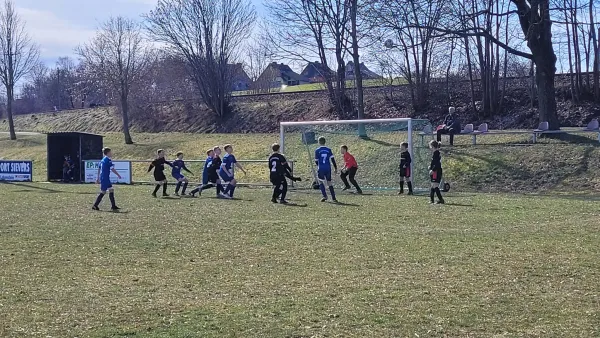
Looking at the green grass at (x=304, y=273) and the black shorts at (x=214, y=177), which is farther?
the black shorts at (x=214, y=177)

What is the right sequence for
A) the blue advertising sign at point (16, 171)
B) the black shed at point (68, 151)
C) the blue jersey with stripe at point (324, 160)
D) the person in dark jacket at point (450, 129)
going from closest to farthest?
1. the blue jersey with stripe at point (324, 160)
2. the person in dark jacket at point (450, 129)
3. the blue advertising sign at point (16, 171)
4. the black shed at point (68, 151)

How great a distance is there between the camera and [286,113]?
45.4 m

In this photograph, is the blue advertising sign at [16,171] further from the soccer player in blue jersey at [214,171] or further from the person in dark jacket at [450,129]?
the person in dark jacket at [450,129]

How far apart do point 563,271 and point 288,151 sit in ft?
69.8

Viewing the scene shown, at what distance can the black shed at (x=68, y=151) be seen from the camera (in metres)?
33.7

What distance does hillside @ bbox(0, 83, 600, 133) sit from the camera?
35.0m

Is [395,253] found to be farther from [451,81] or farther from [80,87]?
[80,87]

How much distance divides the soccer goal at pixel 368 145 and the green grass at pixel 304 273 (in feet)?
→ 25.7

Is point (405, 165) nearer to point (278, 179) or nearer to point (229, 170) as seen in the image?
point (278, 179)

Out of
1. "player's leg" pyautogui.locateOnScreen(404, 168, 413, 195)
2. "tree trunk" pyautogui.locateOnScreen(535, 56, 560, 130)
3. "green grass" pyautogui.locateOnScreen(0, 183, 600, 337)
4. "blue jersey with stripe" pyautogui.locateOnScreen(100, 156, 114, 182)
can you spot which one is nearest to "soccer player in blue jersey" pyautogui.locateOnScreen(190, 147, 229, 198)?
"blue jersey with stripe" pyautogui.locateOnScreen(100, 156, 114, 182)

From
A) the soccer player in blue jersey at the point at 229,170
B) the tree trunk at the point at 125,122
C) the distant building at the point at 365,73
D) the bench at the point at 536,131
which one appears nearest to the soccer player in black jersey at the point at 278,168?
the soccer player in blue jersey at the point at 229,170

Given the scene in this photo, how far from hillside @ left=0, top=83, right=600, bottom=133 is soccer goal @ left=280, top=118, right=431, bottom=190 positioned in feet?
28.4

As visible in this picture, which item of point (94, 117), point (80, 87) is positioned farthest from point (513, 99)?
point (80, 87)

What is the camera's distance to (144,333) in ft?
21.6
